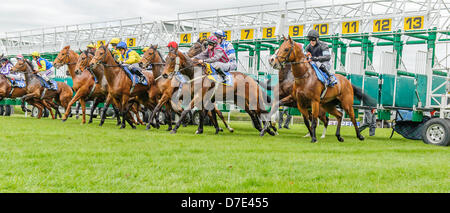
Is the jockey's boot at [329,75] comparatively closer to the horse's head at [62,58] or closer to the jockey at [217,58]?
the jockey at [217,58]

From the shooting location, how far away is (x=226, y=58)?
10.8m

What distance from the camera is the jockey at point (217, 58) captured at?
34.6 ft

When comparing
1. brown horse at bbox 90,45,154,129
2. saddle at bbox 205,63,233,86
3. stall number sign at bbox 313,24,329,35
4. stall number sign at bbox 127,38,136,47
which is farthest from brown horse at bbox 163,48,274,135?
stall number sign at bbox 127,38,136,47

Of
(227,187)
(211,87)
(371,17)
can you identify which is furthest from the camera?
(371,17)

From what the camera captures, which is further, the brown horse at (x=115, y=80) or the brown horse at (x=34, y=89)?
the brown horse at (x=34, y=89)

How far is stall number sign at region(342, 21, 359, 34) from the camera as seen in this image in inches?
723

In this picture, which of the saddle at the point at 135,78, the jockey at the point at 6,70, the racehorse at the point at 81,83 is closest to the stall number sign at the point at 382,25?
the saddle at the point at 135,78

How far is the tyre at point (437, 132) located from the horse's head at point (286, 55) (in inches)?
132

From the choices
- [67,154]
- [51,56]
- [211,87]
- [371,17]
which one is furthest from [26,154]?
[51,56]

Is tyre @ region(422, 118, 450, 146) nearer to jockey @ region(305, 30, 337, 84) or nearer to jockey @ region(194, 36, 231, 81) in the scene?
jockey @ region(305, 30, 337, 84)

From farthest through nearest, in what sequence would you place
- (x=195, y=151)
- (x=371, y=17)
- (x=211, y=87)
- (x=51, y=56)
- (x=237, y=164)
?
1. (x=51, y=56)
2. (x=371, y=17)
3. (x=211, y=87)
4. (x=195, y=151)
5. (x=237, y=164)

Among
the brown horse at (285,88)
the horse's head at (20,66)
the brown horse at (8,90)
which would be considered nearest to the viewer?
the brown horse at (285,88)
